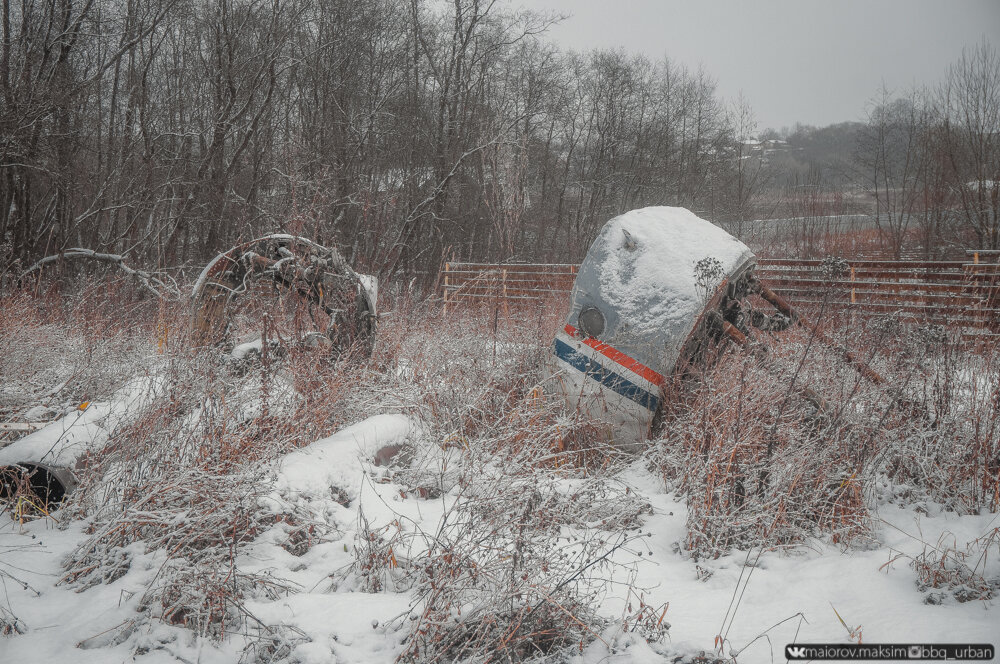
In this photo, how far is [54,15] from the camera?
11086 millimetres

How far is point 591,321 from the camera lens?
4926 mm

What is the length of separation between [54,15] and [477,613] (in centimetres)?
1388

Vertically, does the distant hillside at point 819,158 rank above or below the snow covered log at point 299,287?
above

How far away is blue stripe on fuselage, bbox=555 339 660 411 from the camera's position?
462 centimetres

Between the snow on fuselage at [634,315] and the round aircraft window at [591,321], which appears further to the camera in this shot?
the round aircraft window at [591,321]

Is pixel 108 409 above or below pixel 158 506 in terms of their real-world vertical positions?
above

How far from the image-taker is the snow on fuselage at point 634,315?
4.58m

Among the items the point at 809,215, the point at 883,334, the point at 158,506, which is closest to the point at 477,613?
the point at 158,506

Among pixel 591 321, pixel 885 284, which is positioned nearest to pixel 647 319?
pixel 591 321

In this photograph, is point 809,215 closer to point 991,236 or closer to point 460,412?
point 991,236

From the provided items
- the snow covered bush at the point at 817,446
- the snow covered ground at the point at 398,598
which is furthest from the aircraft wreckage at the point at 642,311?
the snow covered ground at the point at 398,598

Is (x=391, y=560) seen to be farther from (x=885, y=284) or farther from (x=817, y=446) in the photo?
(x=885, y=284)

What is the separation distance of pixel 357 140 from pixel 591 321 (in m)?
14.1

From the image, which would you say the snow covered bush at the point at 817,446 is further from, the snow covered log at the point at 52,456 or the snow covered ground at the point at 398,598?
Result: the snow covered log at the point at 52,456
